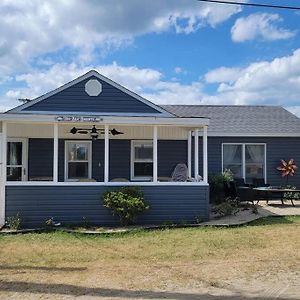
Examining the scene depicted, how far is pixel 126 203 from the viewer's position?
11867mm

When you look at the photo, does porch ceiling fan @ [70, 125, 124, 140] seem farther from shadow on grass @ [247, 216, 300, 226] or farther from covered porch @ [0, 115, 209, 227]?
shadow on grass @ [247, 216, 300, 226]

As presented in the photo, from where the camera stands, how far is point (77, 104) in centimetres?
1507

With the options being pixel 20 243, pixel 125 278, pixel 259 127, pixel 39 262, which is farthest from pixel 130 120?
pixel 259 127

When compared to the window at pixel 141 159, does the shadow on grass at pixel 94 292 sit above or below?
below

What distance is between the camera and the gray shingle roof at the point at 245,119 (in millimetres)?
19000

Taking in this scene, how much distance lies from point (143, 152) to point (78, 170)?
8.40 feet

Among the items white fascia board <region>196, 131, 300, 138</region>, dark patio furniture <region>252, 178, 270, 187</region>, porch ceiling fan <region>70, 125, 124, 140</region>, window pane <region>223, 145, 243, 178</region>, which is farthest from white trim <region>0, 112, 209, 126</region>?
dark patio furniture <region>252, 178, 270, 187</region>

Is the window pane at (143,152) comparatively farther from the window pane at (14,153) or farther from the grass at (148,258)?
the grass at (148,258)

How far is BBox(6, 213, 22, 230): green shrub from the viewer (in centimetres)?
1168

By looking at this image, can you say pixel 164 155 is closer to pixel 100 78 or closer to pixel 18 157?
pixel 100 78

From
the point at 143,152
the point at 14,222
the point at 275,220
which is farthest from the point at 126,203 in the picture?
the point at 143,152

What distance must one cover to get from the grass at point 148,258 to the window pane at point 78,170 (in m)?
6.08

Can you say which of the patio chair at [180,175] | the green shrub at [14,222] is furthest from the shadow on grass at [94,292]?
the patio chair at [180,175]

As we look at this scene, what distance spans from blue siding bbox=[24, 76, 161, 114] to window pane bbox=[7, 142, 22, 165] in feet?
7.88
